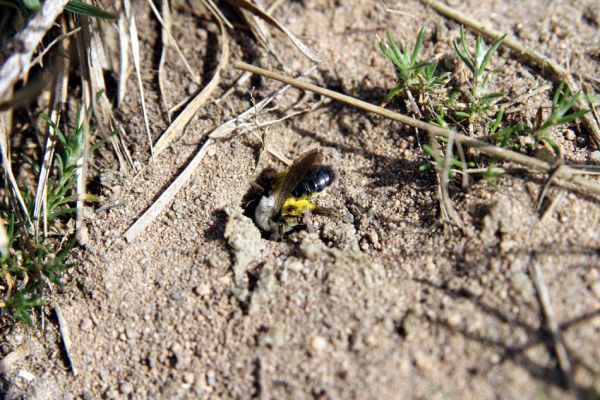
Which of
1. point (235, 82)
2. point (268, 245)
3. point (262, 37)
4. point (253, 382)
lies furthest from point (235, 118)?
point (253, 382)

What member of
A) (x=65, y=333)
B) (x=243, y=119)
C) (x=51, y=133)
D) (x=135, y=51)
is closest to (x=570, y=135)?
(x=243, y=119)

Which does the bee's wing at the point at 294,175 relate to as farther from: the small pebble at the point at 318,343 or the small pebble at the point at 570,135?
the small pebble at the point at 570,135

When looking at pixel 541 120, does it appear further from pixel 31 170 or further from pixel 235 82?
pixel 31 170

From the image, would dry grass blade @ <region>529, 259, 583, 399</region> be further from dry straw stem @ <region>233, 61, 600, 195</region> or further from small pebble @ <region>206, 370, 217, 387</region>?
small pebble @ <region>206, 370, 217, 387</region>

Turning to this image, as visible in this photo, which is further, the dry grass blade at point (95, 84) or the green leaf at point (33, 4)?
the dry grass blade at point (95, 84)

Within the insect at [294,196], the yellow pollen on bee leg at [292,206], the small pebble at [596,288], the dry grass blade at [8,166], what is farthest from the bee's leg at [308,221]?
the dry grass blade at [8,166]

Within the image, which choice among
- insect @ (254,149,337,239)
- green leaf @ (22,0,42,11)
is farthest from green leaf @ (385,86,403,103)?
green leaf @ (22,0,42,11)
